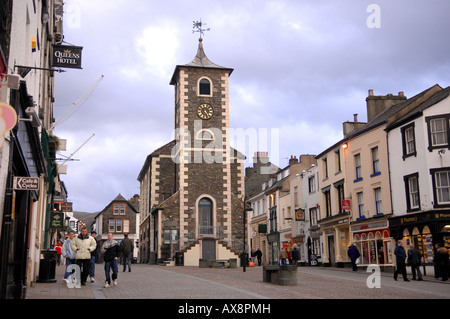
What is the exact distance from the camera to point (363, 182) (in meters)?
30.8

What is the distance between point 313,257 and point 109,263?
24687 mm

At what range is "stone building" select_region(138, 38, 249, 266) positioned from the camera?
135 feet

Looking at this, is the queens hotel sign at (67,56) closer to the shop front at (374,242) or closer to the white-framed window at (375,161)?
the white-framed window at (375,161)

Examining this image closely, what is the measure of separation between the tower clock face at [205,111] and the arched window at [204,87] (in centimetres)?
124

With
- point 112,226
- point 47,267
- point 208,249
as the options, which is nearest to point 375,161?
point 208,249

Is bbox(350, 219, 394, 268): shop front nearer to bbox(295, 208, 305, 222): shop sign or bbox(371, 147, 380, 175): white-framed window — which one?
bbox(371, 147, 380, 175): white-framed window

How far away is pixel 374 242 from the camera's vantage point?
2958cm

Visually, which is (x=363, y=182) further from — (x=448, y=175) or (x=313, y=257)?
(x=313, y=257)

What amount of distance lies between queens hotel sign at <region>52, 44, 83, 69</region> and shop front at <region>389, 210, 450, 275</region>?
1737 centimetres

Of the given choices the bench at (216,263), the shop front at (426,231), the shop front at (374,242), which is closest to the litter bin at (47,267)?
the shop front at (426,231)

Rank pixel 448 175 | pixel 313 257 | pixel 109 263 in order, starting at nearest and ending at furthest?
1. pixel 109 263
2. pixel 448 175
3. pixel 313 257

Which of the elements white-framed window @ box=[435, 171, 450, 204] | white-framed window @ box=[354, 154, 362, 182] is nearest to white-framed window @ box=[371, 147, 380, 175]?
white-framed window @ box=[354, 154, 362, 182]

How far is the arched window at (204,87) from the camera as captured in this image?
44469 millimetres
